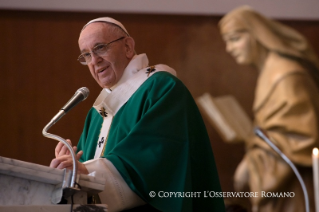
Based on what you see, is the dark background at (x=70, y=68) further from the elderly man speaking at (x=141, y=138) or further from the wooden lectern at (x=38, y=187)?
the wooden lectern at (x=38, y=187)

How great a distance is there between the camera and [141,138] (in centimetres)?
246

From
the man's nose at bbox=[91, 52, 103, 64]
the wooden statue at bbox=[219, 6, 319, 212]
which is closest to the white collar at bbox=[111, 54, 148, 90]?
the man's nose at bbox=[91, 52, 103, 64]

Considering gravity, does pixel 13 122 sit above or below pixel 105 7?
below

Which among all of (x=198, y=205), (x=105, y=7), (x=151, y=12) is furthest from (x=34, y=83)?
(x=198, y=205)

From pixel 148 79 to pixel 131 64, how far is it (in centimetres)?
33

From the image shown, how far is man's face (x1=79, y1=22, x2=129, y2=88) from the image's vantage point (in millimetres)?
3234

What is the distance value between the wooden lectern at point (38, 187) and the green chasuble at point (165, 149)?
43 centimetres

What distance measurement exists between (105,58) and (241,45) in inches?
103

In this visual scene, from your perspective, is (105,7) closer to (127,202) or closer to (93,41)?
(93,41)

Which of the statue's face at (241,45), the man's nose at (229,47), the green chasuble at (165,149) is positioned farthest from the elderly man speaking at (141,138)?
the man's nose at (229,47)

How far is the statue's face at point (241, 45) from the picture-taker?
5.38 metres

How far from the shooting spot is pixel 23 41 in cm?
598

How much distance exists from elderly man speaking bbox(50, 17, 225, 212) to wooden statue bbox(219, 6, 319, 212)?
2201mm

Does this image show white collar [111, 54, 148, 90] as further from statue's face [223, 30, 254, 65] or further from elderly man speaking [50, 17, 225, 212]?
statue's face [223, 30, 254, 65]
